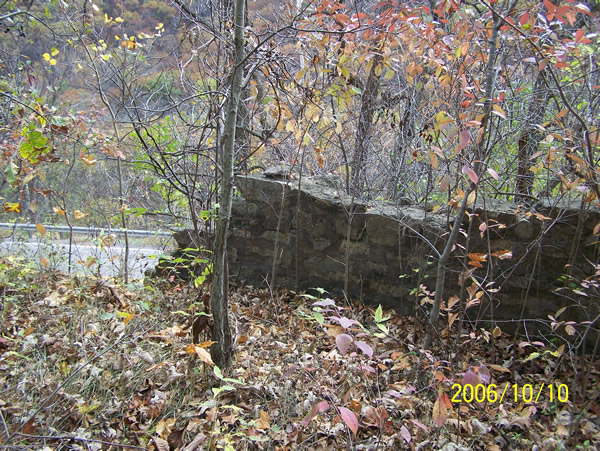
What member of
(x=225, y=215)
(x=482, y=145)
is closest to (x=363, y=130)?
(x=482, y=145)

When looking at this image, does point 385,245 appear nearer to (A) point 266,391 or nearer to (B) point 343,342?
(A) point 266,391

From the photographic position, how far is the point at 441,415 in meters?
1.74

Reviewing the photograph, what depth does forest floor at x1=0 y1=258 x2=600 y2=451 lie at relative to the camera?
6.52 feet

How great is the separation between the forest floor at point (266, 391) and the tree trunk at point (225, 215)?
7.1 inches

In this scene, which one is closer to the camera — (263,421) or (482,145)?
(263,421)

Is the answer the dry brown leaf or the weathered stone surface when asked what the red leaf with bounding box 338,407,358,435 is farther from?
the weathered stone surface

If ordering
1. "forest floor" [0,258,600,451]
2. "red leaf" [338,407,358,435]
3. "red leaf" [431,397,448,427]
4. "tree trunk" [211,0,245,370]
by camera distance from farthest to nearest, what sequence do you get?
"tree trunk" [211,0,245,370], "forest floor" [0,258,600,451], "red leaf" [431,397,448,427], "red leaf" [338,407,358,435]

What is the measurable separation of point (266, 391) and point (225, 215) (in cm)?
108

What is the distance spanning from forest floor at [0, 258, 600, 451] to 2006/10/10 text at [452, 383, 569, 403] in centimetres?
1

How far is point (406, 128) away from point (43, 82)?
11.1 meters

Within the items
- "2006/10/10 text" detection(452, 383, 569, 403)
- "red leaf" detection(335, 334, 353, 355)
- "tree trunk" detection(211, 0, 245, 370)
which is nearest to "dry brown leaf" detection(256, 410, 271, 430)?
"tree trunk" detection(211, 0, 245, 370)

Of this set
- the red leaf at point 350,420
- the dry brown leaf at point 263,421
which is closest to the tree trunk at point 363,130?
the dry brown leaf at point 263,421

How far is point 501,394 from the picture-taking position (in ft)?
8.59

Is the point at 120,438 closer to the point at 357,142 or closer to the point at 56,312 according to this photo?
the point at 56,312
